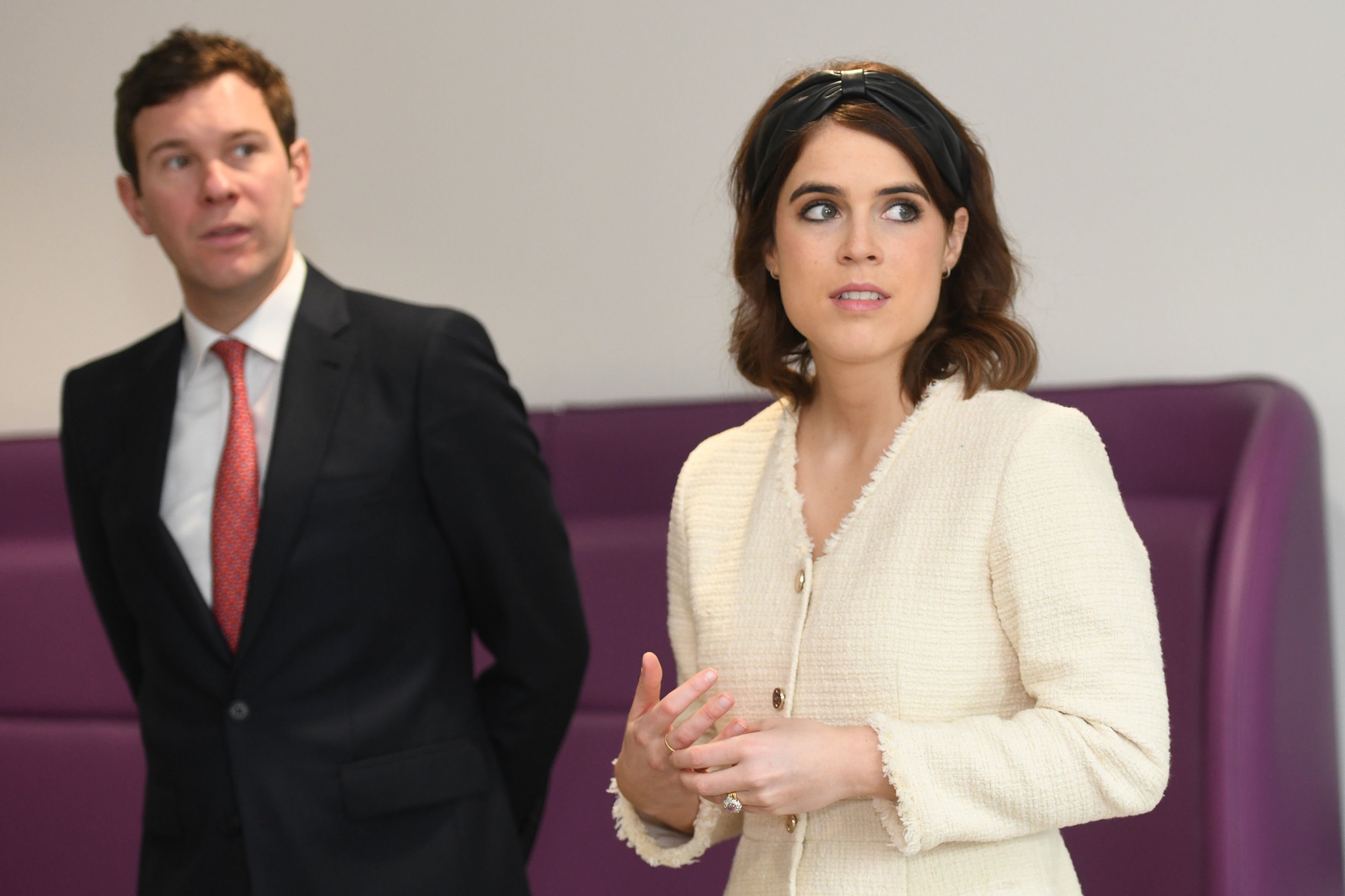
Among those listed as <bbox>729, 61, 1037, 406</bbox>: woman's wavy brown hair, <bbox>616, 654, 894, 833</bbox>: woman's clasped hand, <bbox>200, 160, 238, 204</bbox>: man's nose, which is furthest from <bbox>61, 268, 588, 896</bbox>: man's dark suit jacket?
<bbox>616, 654, 894, 833</bbox>: woman's clasped hand

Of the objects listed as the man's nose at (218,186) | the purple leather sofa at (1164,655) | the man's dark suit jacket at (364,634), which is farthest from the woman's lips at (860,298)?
the man's nose at (218,186)

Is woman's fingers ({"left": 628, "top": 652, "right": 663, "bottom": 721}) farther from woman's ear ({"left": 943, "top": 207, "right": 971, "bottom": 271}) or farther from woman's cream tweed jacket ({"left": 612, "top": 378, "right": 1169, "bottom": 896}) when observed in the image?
woman's ear ({"left": 943, "top": 207, "right": 971, "bottom": 271})

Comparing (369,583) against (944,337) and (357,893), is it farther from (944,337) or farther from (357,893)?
(944,337)

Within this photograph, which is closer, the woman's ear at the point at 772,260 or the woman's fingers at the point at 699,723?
the woman's fingers at the point at 699,723

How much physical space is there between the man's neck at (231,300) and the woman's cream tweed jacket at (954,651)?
783 mm

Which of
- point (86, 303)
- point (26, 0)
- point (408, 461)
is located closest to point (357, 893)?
point (408, 461)

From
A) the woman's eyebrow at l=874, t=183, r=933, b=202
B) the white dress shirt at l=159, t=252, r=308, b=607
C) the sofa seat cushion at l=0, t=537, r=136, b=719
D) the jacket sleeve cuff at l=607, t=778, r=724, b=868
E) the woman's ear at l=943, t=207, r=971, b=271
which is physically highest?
the woman's eyebrow at l=874, t=183, r=933, b=202

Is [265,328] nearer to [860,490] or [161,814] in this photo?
[161,814]

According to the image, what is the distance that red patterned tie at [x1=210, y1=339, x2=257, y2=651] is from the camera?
1628mm

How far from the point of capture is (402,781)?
159 centimetres

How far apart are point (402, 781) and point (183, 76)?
3.24ft

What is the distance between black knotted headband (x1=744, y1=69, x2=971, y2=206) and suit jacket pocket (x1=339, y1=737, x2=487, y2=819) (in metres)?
0.80

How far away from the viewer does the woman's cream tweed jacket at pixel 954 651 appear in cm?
107

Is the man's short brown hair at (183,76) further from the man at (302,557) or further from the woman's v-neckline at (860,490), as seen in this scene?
the woman's v-neckline at (860,490)
